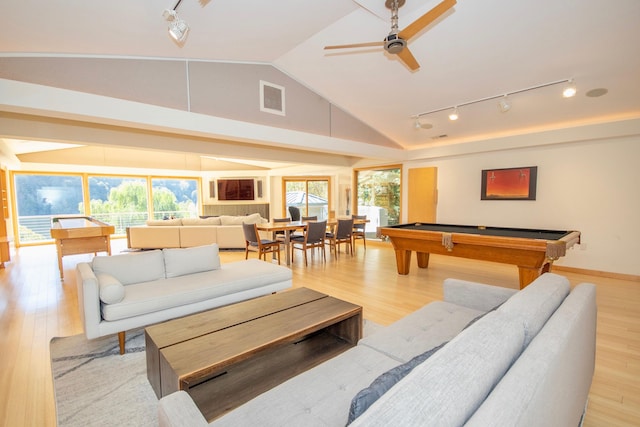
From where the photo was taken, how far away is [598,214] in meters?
4.54

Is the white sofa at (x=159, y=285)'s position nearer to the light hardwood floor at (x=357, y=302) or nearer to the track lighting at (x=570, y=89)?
the light hardwood floor at (x=357, y=302)

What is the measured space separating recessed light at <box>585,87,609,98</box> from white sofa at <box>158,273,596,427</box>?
3652 mm

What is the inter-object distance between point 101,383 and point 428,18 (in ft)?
11.8

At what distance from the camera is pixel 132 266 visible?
2.82 meters

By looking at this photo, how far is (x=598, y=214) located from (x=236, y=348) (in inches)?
228

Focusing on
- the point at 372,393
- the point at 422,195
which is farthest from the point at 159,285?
the point at 422,195

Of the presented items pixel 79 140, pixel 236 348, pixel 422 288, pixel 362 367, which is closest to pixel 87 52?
pixel 79 140

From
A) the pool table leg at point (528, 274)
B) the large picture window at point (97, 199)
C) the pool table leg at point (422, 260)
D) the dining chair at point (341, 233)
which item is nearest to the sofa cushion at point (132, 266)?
the dining chair at point (341, 233)

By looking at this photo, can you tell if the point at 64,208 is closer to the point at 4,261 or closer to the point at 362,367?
the point at 4,261

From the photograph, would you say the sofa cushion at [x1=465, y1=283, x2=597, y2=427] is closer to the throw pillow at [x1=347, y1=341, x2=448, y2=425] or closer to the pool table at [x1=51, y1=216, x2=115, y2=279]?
the throw pillow at [x1=347, y1=341, x2=448, y2=425]

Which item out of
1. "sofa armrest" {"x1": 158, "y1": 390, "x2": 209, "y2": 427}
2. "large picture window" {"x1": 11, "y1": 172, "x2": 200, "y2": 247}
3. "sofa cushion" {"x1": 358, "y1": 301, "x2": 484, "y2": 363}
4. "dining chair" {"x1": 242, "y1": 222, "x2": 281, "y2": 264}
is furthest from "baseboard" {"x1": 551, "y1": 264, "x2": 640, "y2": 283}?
"large picture window" {"x1": 11, "y1": 172, "x2": 200, "y2": 247}

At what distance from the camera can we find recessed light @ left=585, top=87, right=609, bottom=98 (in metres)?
3.76

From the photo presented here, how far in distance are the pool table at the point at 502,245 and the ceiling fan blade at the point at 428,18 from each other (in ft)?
7.97

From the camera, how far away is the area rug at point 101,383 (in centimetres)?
170
